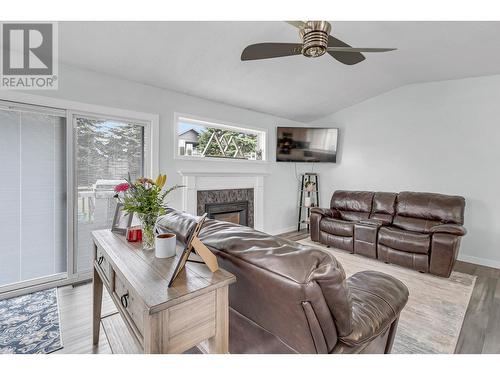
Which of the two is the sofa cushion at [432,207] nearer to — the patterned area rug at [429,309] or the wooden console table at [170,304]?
the patterned area rug at [429,309]

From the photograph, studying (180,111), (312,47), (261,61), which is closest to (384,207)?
(261,61)

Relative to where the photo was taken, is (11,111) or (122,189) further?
(11,111)

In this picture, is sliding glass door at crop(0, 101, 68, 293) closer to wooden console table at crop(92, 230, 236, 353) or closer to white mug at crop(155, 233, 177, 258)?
wooden console table at crop(92, 230, 236, 353)

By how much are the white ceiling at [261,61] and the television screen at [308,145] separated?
846 millimetres

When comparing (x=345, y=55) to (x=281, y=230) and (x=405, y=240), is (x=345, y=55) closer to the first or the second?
(x=405, y=240)

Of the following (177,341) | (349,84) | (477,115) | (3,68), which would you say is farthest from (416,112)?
(3,68)

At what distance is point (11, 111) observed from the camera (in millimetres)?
2408

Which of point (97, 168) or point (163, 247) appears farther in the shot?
point (97, 168)

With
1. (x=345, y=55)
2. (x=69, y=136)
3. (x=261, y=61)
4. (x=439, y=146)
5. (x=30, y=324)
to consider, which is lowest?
(x=30, y=324)

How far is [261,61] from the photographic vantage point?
3.03 metres

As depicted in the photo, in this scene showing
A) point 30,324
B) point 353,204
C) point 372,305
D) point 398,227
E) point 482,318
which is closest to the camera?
point 372,305

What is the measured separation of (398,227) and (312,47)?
3.17m
